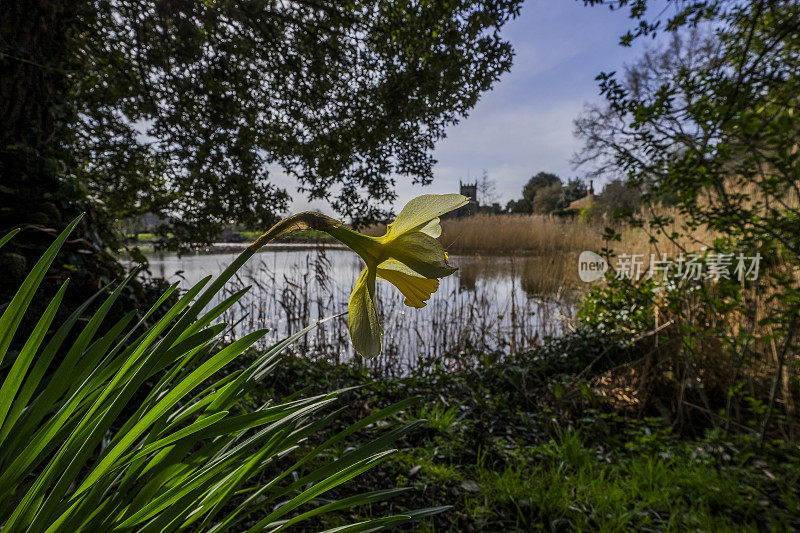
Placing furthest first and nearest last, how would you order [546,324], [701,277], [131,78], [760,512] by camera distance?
[546,324] < [701,277] < [131,78] < [760,512]

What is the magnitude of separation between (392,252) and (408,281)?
0.18ft

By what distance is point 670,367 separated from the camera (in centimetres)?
263

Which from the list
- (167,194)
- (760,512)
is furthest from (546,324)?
(167,194)

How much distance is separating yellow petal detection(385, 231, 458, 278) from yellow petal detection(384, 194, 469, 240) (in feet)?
0.04

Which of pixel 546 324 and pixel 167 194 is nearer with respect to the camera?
pixel 167 194

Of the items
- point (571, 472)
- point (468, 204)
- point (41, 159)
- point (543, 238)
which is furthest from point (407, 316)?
point (468, 204)

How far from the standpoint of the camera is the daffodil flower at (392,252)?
1.36 ft

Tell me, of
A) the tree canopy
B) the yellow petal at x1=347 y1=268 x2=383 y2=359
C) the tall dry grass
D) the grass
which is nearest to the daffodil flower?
the yellow petal at x1=347 y1=268 x2=383 y2=359

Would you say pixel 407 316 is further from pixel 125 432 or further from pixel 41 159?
pixel 125 432

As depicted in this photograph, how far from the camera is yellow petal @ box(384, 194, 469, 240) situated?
42 centimetres

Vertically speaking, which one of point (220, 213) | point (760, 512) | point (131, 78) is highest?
point (131, 78)

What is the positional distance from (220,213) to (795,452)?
353cm

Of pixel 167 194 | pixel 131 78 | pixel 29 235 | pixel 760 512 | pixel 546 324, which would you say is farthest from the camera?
pixel 546 324

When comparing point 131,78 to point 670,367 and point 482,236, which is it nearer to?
point 482,236
